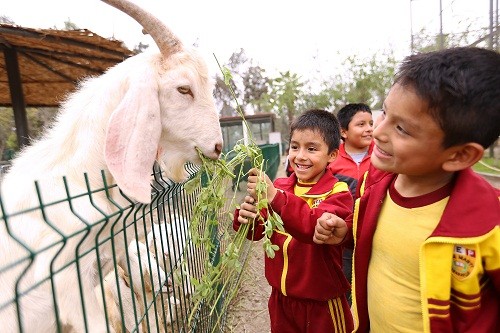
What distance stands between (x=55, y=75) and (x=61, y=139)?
533 cm

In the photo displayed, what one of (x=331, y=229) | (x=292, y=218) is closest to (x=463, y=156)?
(x=331, y=229)

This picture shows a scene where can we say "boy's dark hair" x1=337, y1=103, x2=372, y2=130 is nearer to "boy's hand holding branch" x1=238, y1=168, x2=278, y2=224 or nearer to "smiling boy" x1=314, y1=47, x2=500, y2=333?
"boy's hand holding branch" x1=238, y1=168, x2=278, y2=224

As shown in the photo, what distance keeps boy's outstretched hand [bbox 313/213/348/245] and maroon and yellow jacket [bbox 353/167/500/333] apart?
420 millimetres

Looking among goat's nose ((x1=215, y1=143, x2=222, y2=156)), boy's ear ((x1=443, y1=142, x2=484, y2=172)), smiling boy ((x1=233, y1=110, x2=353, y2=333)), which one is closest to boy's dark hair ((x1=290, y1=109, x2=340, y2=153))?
smiling boy ((x1=233, y1=110, x2=353, y2=333))

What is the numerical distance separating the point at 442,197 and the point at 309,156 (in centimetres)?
87

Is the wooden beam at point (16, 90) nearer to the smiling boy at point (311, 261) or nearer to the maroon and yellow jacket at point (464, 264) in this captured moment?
the smiling boy at point (311, 261)

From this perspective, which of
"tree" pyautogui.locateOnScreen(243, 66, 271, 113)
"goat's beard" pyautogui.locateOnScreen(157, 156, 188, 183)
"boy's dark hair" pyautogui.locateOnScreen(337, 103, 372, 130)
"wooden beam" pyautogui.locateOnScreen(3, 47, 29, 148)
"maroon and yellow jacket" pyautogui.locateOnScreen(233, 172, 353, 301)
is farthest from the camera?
"tree" pyautogui.locateOnScreen(243, 66, 271, 113)

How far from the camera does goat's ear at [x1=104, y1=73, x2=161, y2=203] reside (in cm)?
147

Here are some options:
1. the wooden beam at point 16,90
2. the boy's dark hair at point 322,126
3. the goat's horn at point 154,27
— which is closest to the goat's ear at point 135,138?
the goat's horn at point 154,27

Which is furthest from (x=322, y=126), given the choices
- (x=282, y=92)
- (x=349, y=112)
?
(x=282, y=92)

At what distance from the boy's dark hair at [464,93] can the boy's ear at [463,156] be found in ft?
0.06

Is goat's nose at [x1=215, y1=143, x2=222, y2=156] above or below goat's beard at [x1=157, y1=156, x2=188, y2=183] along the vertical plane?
above

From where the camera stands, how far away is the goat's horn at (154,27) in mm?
1821

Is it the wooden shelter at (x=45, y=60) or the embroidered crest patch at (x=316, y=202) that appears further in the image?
the wooden shelter at (x=45, y=60)
